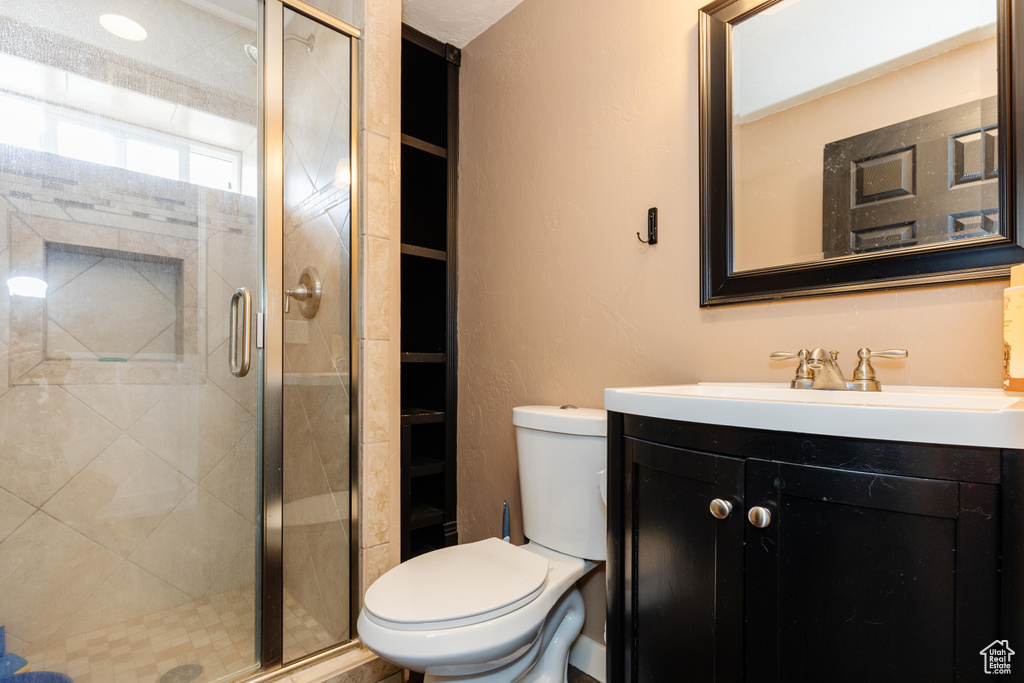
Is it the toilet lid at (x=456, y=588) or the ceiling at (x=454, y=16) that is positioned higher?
the ceiling at (x=454, y=16)

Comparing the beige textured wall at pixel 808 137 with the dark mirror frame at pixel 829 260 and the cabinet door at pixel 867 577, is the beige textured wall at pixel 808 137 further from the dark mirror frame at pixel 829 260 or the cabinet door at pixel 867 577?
the cabinet door at pixel 867 577

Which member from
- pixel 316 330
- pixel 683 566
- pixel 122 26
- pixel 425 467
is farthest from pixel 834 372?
pixel 122 26

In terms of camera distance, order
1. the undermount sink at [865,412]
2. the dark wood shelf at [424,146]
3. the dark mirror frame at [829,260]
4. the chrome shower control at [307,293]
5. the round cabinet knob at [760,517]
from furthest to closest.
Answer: the dark wood shelf at [424,146] → the chrome shower control at [307,293] → the dark mirror frame at [829,260] → the round cabinet knob at [760,517] → the undermount sink at [865,412]

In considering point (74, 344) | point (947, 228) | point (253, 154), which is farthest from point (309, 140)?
point (947, 228)

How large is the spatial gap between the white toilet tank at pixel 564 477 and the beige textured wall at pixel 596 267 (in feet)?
0.78

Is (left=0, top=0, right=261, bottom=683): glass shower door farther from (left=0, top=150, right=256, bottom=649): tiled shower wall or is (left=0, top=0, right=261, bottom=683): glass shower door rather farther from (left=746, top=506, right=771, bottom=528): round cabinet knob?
(left=746, top=506, right=771, bottom=528): round cabinet knob

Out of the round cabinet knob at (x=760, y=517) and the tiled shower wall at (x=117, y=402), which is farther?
the tiled shower wall at (x=117, y=402)

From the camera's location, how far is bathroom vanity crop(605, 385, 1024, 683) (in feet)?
2.03

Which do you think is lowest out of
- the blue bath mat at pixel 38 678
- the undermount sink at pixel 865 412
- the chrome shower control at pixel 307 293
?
the blue bath mat at pixel 38 678

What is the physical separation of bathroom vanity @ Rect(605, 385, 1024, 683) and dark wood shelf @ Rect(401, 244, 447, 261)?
1.23 metres

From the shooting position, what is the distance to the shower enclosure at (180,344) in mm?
1279

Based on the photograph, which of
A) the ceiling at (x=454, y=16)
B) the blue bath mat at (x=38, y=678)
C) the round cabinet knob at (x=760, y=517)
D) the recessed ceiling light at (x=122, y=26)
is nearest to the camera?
the round cabinet knob at (x=760, y=517)

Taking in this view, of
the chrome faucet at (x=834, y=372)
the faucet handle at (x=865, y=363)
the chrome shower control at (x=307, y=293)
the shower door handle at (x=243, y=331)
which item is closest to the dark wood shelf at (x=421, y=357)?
the chrome shower control at (x=307, y=293)

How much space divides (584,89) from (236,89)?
1004 mm
